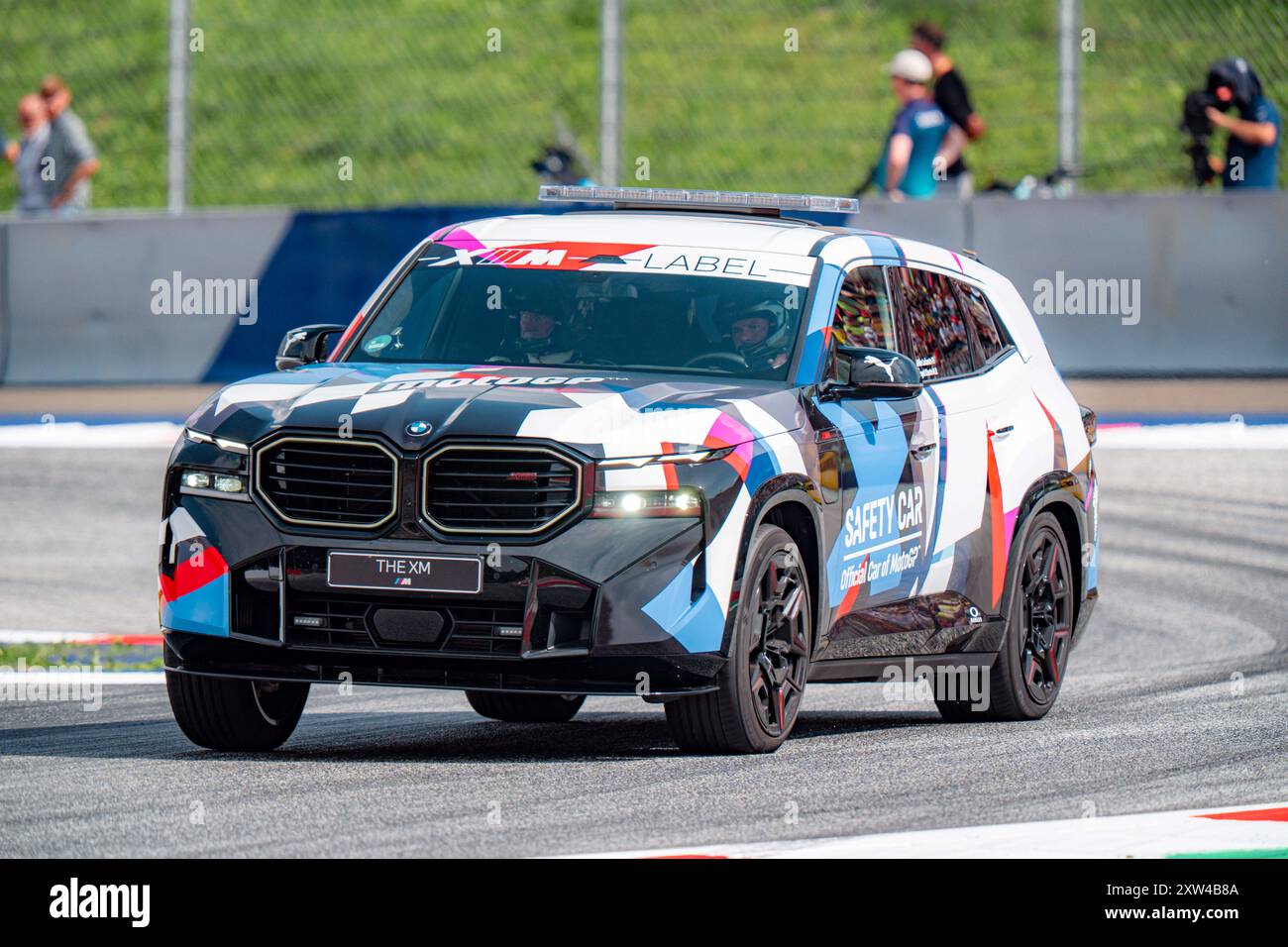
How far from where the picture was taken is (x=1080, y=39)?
64.8 ft

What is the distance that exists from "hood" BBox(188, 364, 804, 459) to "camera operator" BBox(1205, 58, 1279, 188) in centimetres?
1163

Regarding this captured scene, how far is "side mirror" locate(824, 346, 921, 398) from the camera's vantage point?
901cm

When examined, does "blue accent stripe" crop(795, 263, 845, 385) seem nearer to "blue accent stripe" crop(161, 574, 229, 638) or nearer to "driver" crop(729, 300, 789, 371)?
"driver" crop(729, 300, 789, 371)

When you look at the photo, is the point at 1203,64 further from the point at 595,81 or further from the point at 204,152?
the point at 204,152

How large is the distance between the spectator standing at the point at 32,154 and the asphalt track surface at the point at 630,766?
31.5ft

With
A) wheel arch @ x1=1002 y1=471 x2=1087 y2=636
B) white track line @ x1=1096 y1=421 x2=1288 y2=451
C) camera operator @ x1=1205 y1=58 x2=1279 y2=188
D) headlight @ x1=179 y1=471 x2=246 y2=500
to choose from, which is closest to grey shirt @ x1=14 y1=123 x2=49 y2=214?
white track line @ x1=1096 y1=421 x2=1288 y2=451

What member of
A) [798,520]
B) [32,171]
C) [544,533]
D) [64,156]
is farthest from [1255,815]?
[32,171]

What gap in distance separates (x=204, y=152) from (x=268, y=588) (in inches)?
587

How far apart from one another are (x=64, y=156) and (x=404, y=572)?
16.5 m

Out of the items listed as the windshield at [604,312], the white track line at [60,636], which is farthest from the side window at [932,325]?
the white track line at [60,636]

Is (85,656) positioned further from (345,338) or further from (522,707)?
(345,338)

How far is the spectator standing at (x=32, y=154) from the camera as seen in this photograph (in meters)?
23.7
